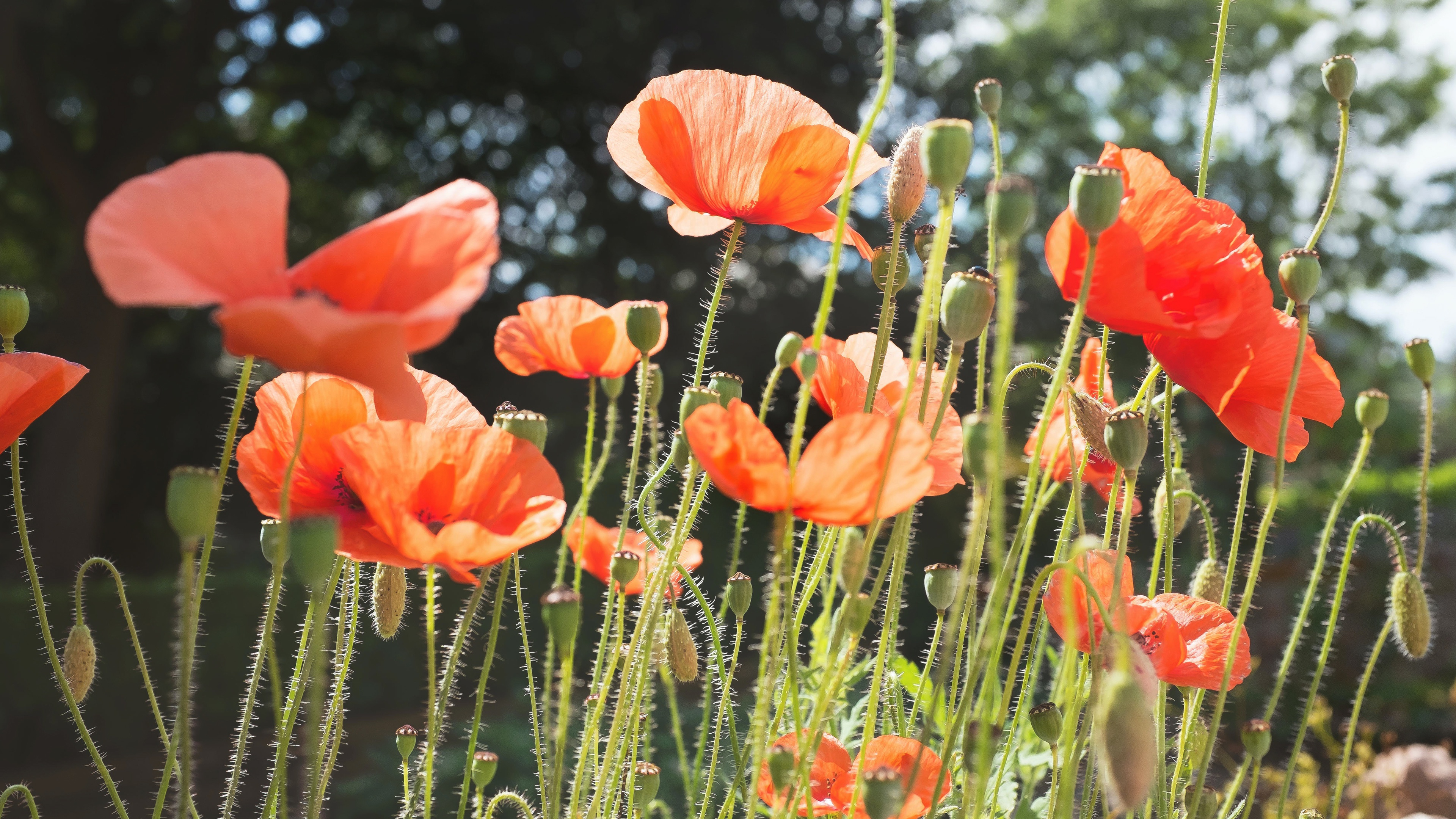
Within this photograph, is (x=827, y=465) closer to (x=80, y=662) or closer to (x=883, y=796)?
(x=883, y=796)

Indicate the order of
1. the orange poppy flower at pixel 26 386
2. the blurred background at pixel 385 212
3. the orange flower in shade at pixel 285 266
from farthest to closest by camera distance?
the blurred background at pixel 385 212 → the orange poppy flower at pixel 26 386 → the orange flower in shade at pixel 285 266

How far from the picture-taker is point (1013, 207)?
563mm

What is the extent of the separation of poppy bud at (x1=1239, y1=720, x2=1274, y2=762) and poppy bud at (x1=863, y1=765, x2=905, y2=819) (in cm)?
51

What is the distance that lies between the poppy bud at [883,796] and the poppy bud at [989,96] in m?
0.58

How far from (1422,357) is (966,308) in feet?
2.56

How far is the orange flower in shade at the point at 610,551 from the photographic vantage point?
952 millimetres

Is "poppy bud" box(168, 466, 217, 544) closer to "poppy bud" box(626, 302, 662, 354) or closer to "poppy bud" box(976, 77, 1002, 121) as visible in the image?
"poppy bud" box(626, 302, 662, 354)

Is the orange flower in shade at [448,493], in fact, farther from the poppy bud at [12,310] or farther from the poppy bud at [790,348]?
the poppy bud at [12,310]

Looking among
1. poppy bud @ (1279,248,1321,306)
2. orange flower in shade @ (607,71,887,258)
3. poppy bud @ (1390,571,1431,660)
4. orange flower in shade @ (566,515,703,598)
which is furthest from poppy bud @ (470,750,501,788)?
poppy bud @ (1390,571,1431,660)

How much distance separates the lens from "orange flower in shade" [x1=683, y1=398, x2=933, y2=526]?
1.82 feet

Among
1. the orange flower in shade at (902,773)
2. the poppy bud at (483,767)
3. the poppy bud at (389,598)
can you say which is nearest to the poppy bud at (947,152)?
the orange flower in shade at (902,773)

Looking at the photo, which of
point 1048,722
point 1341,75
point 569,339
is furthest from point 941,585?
point 1341,75

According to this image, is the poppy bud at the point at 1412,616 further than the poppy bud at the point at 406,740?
Yes

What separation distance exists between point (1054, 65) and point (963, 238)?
5.90 meters
